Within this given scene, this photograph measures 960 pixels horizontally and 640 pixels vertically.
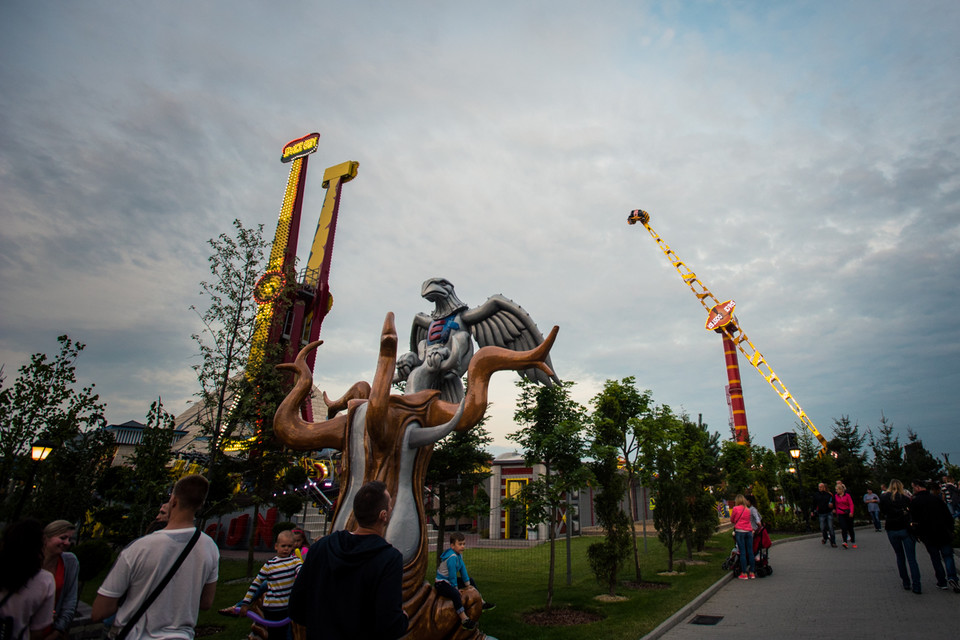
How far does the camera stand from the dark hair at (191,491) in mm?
2682

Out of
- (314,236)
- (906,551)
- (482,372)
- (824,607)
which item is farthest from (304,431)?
(314,236)

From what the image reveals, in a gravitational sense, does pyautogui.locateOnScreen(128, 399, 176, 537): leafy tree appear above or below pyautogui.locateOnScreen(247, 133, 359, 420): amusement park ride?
below

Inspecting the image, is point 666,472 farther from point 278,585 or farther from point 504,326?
point 278,585

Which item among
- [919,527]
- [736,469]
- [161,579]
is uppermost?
[736,469]

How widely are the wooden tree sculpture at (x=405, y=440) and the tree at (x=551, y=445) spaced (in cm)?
362

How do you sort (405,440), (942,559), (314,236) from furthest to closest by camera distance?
(314,236) < (942,559) < (405,440)

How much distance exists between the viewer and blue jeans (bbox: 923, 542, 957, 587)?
7.40 metres

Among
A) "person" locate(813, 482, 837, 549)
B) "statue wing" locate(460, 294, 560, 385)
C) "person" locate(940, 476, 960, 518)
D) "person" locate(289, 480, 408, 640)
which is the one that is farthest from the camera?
"person" locate(813, 482, 837, 549)

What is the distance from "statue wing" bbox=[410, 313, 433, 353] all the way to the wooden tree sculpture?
2.12 m

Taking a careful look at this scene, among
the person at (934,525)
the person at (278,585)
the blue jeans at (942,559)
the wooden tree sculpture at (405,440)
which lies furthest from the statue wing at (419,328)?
the blue jeans at (942,559)

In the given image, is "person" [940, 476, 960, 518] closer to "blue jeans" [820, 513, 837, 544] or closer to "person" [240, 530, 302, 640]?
"blue jeans" [820, 513, 837, 544]

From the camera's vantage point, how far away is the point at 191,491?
8.95 ft

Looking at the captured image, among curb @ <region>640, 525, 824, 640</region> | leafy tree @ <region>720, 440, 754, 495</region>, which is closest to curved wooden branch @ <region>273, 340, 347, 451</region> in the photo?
curb @ <region>640, 525, 824, 640</region>

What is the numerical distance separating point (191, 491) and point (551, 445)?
7.91m
